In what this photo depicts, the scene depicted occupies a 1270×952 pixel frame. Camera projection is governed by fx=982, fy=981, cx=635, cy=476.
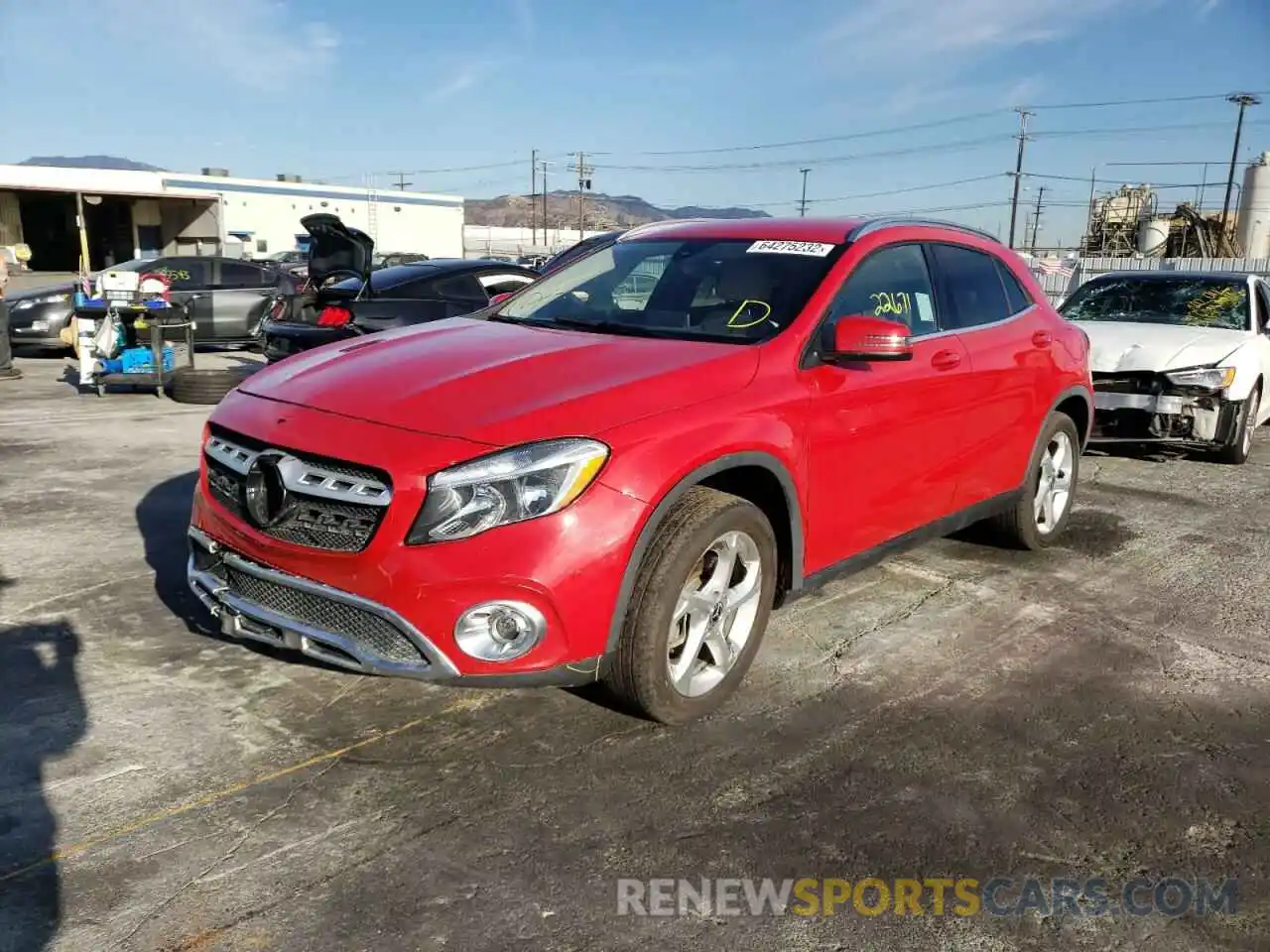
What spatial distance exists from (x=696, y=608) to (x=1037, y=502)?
2995mm

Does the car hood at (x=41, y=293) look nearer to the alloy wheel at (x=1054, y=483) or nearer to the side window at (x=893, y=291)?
the side window at (x=893, y=291)

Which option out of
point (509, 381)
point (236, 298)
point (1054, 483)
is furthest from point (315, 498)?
point (236, 298)

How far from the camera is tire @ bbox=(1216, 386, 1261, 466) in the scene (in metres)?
7.88

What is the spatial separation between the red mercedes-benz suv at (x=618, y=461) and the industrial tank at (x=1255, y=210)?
142ft

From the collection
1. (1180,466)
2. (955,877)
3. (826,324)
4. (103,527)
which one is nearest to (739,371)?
(826,324)

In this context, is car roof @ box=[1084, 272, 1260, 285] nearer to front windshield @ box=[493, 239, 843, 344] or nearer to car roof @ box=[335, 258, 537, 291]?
car roof @ box=[335, 258, 537, 291]

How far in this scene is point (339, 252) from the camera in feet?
32.2

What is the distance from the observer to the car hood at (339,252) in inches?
380

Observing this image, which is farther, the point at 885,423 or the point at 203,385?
the point at 203,385

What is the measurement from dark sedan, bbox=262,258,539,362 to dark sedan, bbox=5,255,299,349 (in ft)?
12.2

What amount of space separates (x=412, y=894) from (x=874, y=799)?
1.39 meters

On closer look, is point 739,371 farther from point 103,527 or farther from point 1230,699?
point 103,527

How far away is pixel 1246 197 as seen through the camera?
142ft

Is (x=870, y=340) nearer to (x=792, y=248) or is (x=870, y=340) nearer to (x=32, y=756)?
(x=792, y=248)
